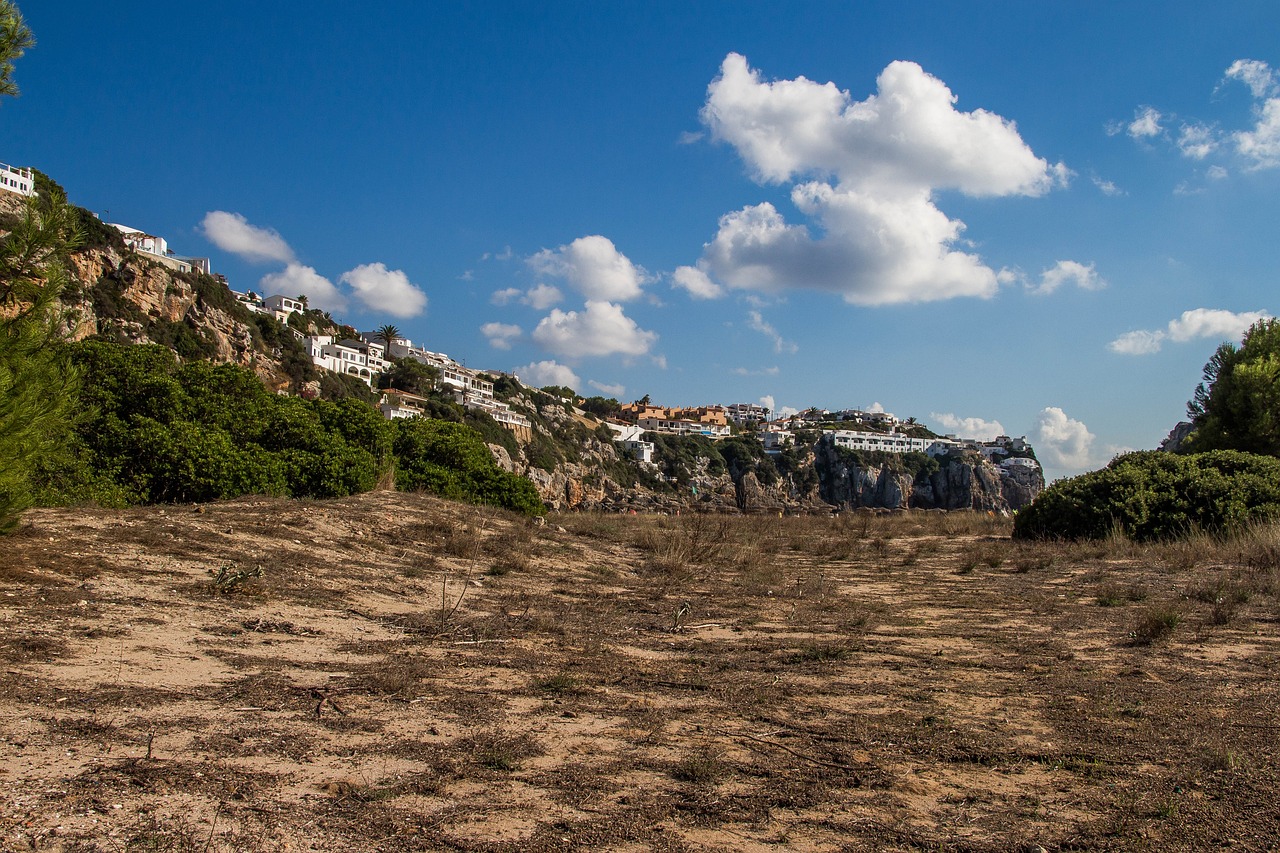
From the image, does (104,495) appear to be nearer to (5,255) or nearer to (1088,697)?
(5,255)

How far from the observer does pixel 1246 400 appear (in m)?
23.5

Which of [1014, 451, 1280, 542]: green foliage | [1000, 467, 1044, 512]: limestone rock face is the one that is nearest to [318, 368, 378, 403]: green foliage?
[1014, 451, 1280, 542]: green foliage

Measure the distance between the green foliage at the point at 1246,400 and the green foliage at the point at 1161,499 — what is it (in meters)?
6.28

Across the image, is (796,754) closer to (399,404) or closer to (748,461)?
(399,404)

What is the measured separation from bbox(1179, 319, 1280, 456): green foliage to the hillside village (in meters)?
43.2

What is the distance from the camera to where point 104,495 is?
10742mm

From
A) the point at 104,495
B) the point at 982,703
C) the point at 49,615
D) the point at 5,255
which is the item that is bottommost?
the point at 982,703

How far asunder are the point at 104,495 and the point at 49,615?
243 inches

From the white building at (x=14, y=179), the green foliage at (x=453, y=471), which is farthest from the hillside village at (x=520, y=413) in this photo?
the green foliage at (x=453, y=471)

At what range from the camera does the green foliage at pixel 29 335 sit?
610cm

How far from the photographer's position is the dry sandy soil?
3.02m

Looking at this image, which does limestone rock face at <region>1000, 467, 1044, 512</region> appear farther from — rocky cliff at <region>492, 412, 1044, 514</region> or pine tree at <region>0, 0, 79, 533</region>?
pine tree at <region>0, 0, 79, 533</region>

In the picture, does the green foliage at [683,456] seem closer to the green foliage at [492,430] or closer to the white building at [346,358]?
the green foliage at [492,430]

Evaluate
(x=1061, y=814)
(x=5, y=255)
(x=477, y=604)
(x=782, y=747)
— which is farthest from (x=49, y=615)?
(x=1061, y=814)
